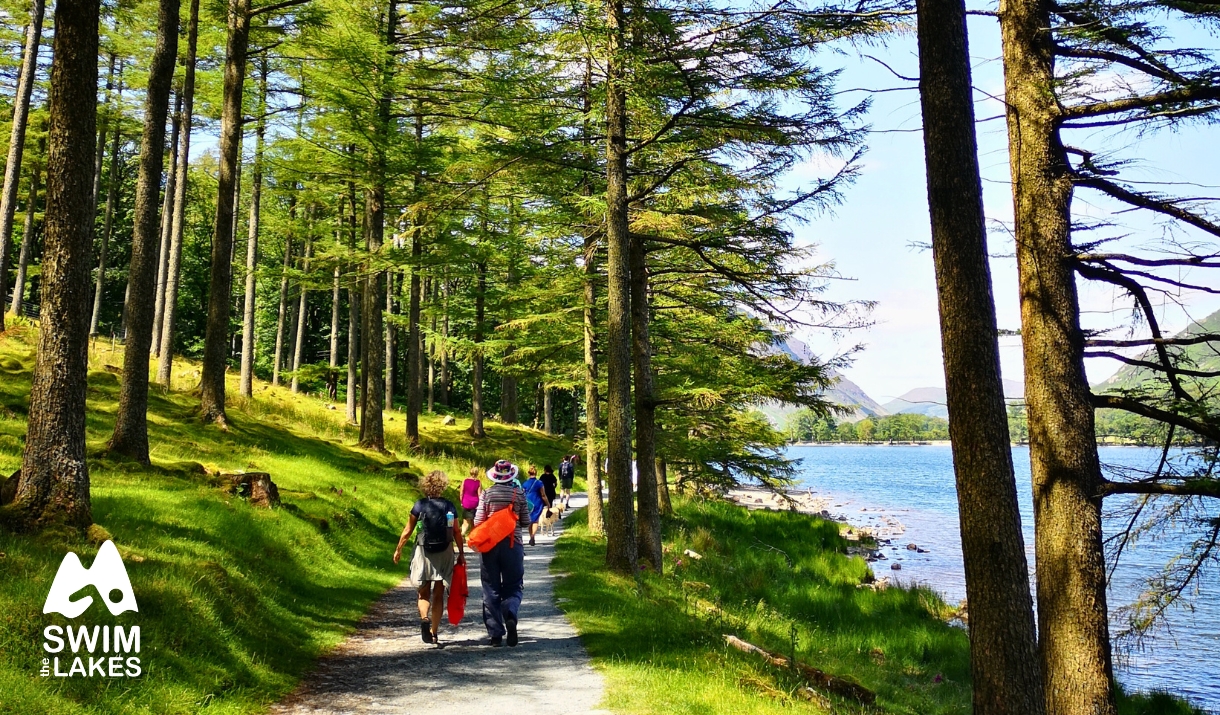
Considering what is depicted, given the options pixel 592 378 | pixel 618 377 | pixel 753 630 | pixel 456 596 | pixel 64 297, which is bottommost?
pixel 753 630

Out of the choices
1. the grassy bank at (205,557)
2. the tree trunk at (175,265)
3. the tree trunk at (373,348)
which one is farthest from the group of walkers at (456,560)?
the tree trunk at (175,265)

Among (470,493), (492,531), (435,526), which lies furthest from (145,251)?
(492,531)

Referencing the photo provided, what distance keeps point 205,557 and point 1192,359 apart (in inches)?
391

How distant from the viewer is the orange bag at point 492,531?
7.39 meters

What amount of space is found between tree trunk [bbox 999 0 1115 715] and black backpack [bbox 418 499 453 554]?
558 cm

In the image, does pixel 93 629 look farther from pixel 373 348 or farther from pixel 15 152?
pixel 15 152

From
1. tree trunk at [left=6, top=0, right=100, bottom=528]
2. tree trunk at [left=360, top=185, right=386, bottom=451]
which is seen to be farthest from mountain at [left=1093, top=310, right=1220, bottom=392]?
tree trunk at [left=360, top=185, right=386, bottom=451]

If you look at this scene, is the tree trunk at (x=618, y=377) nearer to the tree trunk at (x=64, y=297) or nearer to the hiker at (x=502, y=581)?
the hiker at (x=502, y=581)

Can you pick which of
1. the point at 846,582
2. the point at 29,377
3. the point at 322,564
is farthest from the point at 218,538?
the point at 846,582

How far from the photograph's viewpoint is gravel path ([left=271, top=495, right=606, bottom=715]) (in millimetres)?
5398

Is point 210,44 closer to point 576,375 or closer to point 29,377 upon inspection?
point 29,377

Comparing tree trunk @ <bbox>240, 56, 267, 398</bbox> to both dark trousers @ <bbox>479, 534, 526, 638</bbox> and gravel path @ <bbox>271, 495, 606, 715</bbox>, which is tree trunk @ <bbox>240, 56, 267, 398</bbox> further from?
dark trousers @ <bbox>479, 534, 526, 638</bbox>

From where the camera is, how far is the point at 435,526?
737 cm

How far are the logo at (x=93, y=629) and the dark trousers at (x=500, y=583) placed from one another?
308cm
